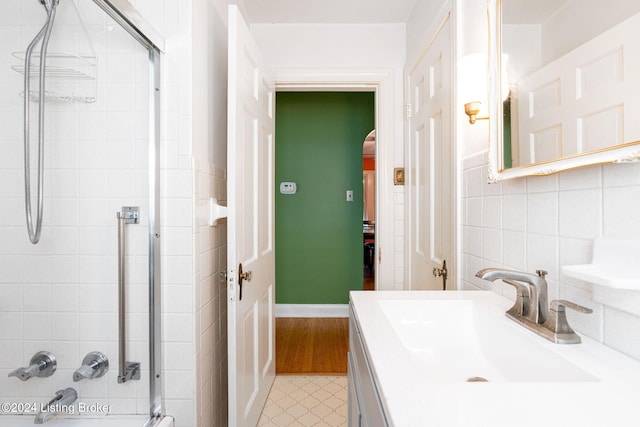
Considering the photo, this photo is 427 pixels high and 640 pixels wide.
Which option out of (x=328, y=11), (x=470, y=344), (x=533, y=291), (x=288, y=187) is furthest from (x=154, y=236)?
(x=288, y=187)

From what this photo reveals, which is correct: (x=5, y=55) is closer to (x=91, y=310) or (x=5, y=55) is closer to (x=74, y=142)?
(x=74, y=142)

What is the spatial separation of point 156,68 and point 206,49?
271 millimetres

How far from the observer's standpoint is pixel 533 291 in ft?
2.68

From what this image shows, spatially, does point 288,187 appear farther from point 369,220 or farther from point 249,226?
point 369,220

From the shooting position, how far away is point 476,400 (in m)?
0.48

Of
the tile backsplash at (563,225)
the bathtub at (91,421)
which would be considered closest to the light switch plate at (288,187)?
the tile backsplash at (563,225)

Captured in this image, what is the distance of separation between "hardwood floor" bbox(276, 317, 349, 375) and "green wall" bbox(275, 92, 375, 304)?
26cm

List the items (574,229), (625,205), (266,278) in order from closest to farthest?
(625,205), (574,229), (266,278)

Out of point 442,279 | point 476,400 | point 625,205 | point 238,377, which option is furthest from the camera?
point 442,279

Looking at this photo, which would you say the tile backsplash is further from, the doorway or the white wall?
the doorway

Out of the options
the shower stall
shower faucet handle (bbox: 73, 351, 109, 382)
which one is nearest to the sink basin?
the shower stall

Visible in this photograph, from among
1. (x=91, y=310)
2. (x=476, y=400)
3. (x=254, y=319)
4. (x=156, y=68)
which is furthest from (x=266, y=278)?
(x=476, y=400)

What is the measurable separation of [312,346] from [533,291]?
2.31 m

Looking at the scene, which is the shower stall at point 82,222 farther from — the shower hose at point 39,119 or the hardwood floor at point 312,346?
the hardwood floor at point 312,346
